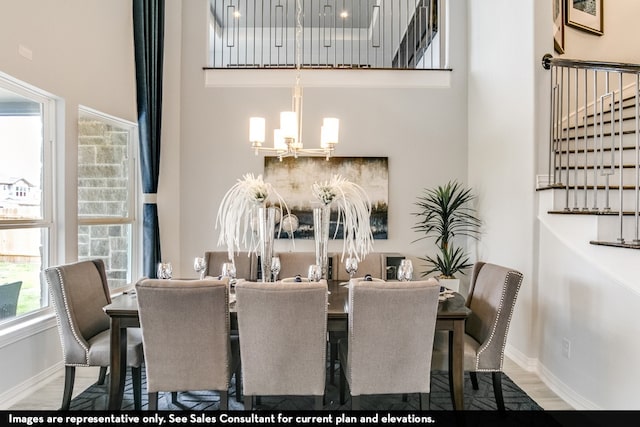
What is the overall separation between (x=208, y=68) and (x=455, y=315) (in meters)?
3.97

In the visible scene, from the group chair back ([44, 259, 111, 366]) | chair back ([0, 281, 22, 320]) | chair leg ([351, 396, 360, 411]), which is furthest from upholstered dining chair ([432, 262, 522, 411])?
chair back ([0, 281, 22, 320])

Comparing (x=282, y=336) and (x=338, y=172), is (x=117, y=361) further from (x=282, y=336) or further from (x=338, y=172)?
(x=338, y=172)

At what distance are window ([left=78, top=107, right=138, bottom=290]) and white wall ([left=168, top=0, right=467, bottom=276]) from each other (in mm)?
466

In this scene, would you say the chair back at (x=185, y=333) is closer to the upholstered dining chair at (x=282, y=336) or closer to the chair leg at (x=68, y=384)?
the upholstered dining chair at (x=282, y=336)

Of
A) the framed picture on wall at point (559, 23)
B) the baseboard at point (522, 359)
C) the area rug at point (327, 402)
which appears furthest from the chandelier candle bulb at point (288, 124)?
the framed picture on wall at point (559, 23)

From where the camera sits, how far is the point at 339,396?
275 cm

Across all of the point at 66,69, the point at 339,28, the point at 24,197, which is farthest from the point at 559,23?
the point at 24,197

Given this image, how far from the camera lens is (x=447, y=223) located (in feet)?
14.7

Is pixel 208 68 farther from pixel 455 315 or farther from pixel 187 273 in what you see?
pixel 455 315

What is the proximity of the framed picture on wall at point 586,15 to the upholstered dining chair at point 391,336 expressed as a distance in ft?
12.5

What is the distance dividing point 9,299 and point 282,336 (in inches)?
88.7

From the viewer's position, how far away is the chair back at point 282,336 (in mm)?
2020
